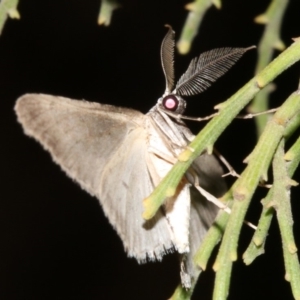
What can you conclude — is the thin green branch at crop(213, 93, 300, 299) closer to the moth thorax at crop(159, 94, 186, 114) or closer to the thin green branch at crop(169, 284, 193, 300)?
the thin green branch at crop(169, 284, 193, 300)

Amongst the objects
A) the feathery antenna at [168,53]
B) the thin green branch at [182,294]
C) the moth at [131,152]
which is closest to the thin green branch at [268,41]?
the moth at [131,152]

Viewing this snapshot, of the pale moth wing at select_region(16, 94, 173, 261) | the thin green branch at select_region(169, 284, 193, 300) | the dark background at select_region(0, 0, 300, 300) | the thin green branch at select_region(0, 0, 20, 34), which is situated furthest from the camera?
the dark background at select_region(0, 0, 300, 300)

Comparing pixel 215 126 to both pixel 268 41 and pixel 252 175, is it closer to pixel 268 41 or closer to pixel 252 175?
pixel 252 175

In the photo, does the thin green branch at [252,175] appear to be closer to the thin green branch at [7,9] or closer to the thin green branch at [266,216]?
the thin green branch at [266,216]

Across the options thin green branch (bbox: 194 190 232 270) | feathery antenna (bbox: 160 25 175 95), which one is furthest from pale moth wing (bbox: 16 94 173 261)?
thin green branch (bbox: 194 190 232 270)

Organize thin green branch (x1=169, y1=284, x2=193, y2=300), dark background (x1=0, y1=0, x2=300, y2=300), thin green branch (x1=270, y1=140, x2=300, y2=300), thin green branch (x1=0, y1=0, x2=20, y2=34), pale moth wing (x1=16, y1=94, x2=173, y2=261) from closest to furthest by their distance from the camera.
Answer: thin green branch (x1=270, y1=140, x2=300, y2=300) → thin green branch (x1=169, y1=284, x2=193, y2=300) → thin green branch (x1=0, y1=0, x2=20, y2=34) → pale moth wing (x1=16, y1=94, x2=173, y2=261) → dark background (x1=0, y1=0, x2=300, y2=300)

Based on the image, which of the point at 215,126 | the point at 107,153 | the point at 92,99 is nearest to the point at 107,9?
the point at 107,153

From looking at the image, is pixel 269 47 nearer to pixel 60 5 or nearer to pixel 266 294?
pixel 60 5

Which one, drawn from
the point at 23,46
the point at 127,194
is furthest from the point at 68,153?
the point at 23,46
